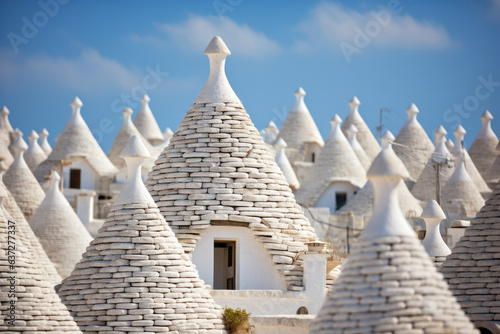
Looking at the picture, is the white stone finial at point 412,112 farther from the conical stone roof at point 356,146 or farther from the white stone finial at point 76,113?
the white stone finial at point 76,113

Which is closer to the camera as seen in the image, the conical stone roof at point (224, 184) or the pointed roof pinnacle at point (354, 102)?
the conical stone roof at point (224, 184)

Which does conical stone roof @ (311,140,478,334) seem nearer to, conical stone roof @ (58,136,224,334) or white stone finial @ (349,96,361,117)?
conical stone roof @ (58,136,224,334)

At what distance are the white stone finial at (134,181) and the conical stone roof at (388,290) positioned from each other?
5.63 m

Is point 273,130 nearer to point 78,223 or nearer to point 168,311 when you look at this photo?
point 78,223

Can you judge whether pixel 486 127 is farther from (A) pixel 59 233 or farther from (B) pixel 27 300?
(B) pixel 27 300

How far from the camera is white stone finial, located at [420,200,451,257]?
22406 millimetres

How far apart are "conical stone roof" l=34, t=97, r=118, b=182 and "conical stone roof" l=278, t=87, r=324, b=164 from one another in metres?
7.11

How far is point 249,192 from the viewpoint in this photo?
2138 centimetres

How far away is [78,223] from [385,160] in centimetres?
1928

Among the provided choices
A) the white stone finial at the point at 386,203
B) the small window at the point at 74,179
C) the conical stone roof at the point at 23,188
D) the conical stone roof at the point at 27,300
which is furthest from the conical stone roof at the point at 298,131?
the white stone finial at the point at 386,203

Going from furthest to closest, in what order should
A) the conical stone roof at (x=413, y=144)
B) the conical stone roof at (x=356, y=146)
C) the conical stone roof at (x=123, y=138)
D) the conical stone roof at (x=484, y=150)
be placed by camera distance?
the conical stone roof at (x=484, y=150)
the conical stone roof at (x=356, y=146)
the conical stone roof at (x=413, y=144)
the conical stone roof at (x=123, y=138)

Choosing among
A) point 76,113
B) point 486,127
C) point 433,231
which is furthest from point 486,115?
point 433,231

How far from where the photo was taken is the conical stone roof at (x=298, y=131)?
49656 mm

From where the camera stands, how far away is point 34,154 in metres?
48.1
